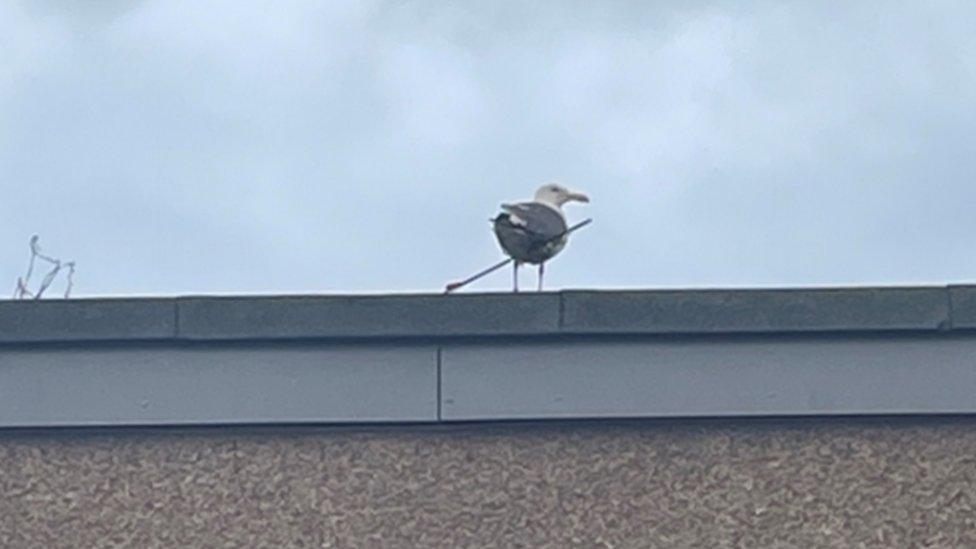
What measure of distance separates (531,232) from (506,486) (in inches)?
47.3

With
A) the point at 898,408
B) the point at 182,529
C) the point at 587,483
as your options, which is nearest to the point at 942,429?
the point at 898,408

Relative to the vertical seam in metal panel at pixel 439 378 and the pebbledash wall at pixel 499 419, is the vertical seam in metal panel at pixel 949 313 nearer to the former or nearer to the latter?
the pebbledash wall at pixel 499 419

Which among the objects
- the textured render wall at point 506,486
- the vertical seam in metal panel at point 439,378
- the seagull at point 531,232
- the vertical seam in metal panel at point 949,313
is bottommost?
the textured render wall at point 506,486

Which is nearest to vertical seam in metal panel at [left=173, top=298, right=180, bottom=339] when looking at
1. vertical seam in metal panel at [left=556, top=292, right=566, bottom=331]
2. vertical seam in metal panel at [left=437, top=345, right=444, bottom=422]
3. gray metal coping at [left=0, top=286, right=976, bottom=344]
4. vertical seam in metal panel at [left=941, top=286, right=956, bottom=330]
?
gray metal coping at [left=0, top=286, right=976, bottom=344]

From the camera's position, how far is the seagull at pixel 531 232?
5.56 meters

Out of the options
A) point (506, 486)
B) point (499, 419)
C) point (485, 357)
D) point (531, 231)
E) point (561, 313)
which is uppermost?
point (531, 231)

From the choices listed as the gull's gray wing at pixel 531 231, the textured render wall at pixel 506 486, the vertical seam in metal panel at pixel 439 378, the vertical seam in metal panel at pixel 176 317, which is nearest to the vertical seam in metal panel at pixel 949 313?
the textured render wall at pixel 506 486

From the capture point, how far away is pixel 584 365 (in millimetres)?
4555

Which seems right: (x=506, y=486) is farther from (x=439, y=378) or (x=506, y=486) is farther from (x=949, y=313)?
(x=949, y=313)

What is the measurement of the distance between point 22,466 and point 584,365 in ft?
4.68

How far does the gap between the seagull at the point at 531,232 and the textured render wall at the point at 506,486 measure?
1087 millimetres

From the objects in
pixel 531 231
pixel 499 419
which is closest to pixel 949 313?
pixel 499 419

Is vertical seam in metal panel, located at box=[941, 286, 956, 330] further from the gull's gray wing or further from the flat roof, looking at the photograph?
the gull's gray wing

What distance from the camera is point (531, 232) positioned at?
5.56m
